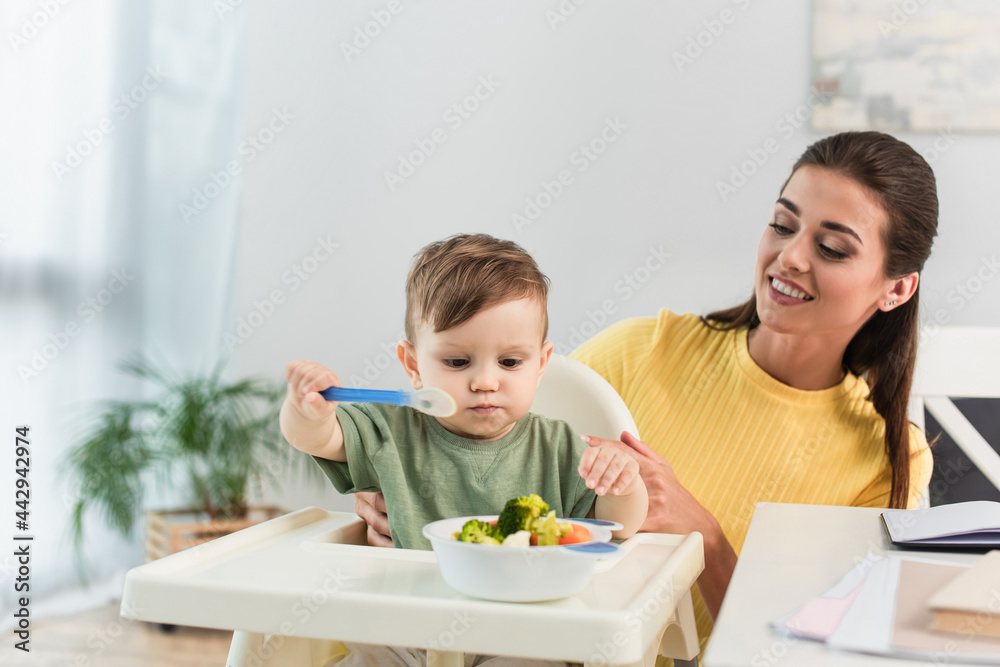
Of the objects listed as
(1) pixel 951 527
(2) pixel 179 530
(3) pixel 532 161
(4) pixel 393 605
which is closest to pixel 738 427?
(1) pixel 951 527

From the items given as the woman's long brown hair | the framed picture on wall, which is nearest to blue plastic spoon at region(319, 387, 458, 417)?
the woman's long brown hair

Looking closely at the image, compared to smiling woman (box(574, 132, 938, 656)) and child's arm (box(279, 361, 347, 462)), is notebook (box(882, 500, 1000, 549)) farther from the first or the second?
child's arm (box(279, 361, 347, 462))

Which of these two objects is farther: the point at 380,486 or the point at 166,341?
the point at 166,341

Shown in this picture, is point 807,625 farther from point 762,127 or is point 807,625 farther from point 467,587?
point 762,127

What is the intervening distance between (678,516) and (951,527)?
36cm

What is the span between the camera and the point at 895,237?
53.1 inches

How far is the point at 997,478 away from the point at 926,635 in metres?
1.28

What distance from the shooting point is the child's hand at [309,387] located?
30.8 inches

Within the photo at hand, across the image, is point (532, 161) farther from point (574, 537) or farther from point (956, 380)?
point (574, 537)

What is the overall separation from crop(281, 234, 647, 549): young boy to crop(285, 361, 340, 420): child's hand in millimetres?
52

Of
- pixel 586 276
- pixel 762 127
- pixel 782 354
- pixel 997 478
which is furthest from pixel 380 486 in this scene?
pixel 762 127

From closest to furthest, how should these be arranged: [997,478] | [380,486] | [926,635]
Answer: [926,635] → [380,486] → [997,478]

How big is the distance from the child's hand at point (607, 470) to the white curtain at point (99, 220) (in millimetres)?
1883

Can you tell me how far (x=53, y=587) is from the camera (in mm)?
2350
